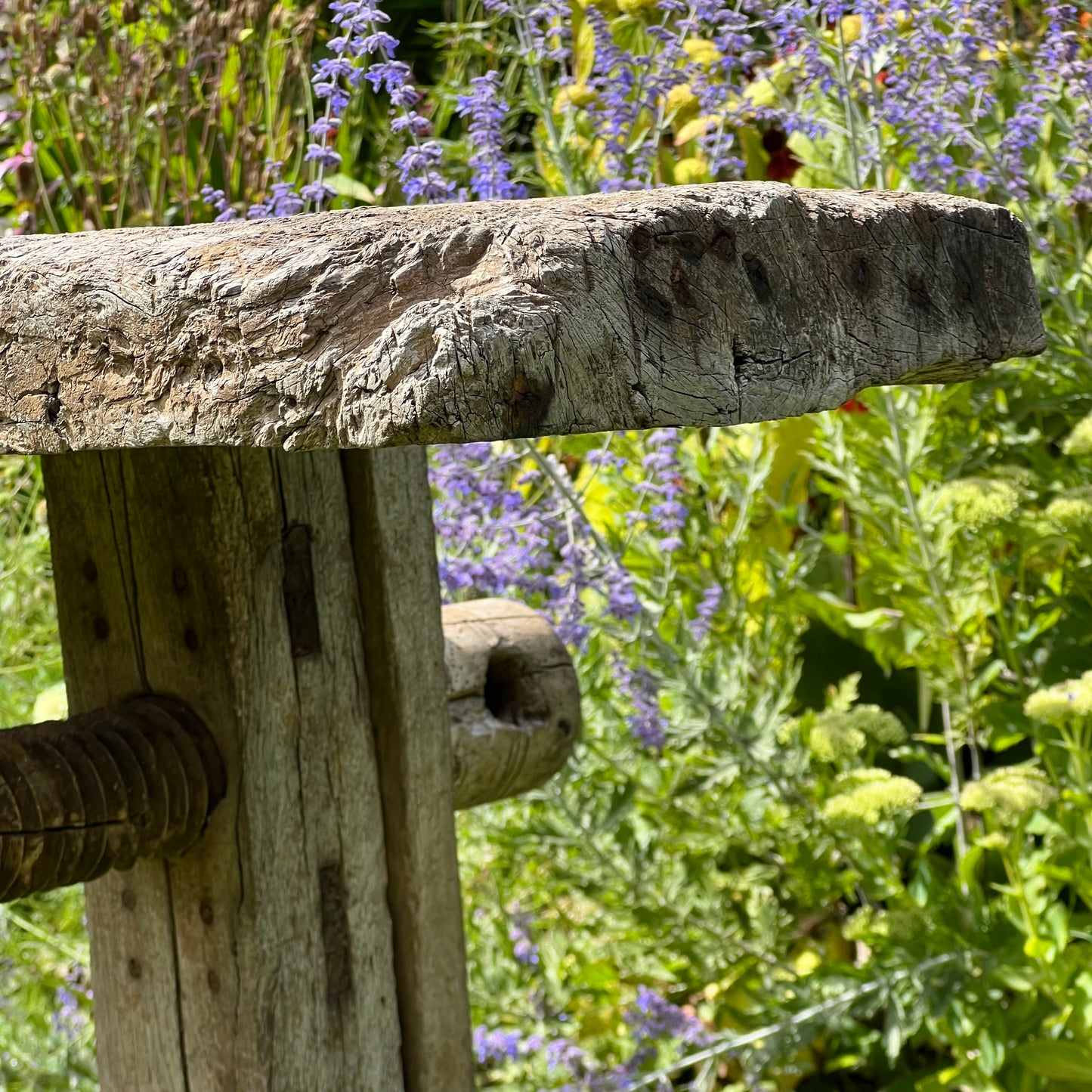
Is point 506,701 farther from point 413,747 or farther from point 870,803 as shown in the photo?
point 870,803

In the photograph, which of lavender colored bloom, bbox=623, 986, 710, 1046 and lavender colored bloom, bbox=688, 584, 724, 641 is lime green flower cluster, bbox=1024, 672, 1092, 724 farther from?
lavender colored bloom, bbox=623, 986, 710, 1046

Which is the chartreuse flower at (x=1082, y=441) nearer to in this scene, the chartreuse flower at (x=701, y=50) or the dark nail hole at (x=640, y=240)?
the chartreuse flower at (x=701, y=50)

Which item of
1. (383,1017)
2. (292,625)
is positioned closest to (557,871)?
(383,1017)

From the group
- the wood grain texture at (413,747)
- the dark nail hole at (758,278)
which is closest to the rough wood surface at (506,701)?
the wood grain texture at (413,747)

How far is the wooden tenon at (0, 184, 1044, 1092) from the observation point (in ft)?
2.08

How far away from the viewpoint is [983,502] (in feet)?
5.87

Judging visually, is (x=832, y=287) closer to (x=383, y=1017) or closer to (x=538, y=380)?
(x=538, y=380)

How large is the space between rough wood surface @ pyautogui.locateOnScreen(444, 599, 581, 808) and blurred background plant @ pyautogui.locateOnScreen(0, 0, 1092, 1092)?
391 millimetres

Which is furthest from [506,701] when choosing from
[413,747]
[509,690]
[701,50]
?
[701,50]

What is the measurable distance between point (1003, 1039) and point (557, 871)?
71 cm

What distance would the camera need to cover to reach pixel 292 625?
1088 mm

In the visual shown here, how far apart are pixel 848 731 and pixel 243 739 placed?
1007mm

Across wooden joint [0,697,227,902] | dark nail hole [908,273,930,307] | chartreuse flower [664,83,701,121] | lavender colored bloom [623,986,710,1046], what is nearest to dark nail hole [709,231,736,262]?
dark nail hole [908,273,930,307]

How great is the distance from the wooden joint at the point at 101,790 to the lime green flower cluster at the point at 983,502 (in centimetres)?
108
